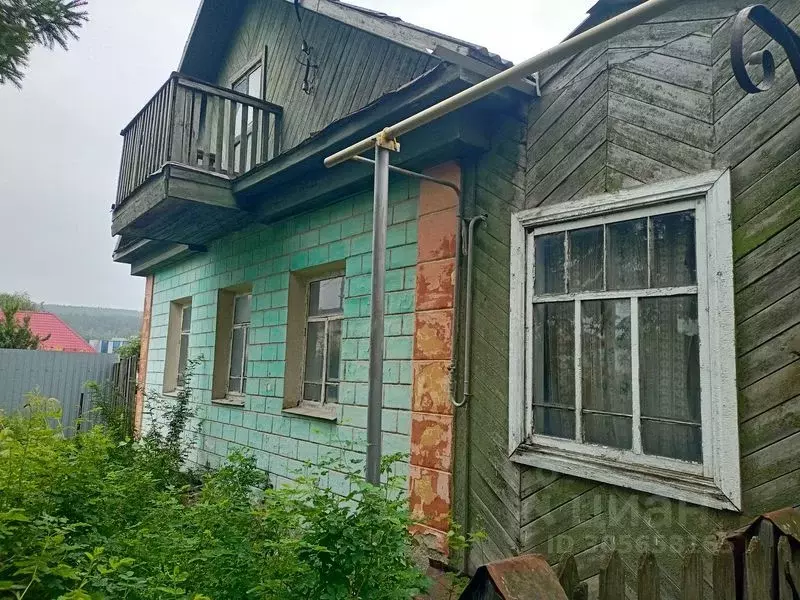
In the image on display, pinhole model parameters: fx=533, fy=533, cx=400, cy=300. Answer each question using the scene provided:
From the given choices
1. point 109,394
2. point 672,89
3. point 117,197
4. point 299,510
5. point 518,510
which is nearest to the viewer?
point 299,510

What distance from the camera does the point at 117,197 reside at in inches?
279

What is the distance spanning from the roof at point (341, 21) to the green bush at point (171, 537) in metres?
2.74

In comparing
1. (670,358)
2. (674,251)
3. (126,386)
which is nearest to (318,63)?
(674,251)

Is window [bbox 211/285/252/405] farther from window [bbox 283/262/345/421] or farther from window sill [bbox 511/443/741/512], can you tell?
window sill [bbox 511/443/741/512]

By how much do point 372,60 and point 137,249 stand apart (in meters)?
5.97

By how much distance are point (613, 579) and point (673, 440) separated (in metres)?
1.37

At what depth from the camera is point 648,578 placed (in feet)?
5.16

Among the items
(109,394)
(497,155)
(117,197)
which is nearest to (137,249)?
(117,197)

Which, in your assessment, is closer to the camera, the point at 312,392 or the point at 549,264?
the point at 549,264

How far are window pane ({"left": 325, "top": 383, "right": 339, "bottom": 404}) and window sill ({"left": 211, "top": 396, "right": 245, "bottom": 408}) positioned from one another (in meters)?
1.55

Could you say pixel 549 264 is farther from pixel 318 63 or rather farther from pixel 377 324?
pixel 318 63

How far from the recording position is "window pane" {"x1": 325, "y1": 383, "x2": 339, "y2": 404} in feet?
17.1

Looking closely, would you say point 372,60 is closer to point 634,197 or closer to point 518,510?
point 634,197

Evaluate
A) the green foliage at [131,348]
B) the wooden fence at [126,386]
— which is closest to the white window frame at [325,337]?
the wooden fence at [126,386]
